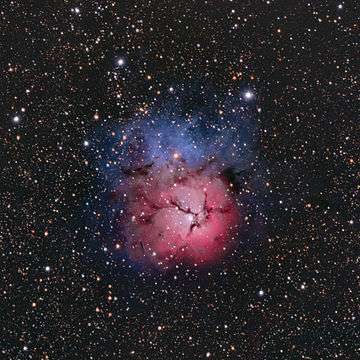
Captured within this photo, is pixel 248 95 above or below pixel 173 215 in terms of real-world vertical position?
above

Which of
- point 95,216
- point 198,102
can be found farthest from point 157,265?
point 198,102

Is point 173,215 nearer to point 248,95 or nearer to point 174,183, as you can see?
point 174,183

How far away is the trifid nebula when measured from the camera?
112 cm

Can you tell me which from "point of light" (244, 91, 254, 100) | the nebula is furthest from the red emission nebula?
"point of light" (244, 91, 254, 100)

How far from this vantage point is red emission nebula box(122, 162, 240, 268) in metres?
1.13

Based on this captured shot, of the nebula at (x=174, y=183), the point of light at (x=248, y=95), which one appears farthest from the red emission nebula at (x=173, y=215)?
the point of light at (x=248, y=95)

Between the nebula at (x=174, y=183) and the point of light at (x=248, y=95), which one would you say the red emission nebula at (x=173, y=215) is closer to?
the nebula at (x=174, y=183)

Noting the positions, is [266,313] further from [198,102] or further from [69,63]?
[69,63]

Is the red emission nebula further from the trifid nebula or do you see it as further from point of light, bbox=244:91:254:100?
point of light, bbox=244:91:254:100

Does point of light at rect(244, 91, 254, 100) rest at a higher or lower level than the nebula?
higher

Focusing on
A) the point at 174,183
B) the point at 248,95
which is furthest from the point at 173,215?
the point at 248,95

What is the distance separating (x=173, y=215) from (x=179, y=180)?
0.09 meters

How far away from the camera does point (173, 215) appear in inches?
44.4

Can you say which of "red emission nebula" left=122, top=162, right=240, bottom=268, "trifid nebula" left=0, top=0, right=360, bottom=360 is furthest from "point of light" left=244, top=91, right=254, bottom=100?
"red emission nebula" left=122, top=162, right=240, bottom=268
